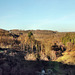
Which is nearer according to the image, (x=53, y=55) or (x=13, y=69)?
(x=13, y=69)

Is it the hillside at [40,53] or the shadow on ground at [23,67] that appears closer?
the shadow on ground at [23,67]

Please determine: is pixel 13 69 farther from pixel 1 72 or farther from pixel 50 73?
pixel 50 73

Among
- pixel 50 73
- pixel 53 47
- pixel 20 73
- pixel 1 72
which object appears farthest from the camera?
pixel 53 47

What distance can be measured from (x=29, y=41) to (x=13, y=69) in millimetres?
13697

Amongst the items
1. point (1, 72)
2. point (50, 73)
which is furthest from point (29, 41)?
point (1, 72)

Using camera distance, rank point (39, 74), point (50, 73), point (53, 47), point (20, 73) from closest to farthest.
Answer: point (20, 73) → point (39, 74) → point (50, 73) → point (53, 47)

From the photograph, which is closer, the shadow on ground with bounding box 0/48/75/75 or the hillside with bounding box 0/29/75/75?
the shadow on ground with bounding box 0/48/75/75

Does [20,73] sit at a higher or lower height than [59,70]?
higher

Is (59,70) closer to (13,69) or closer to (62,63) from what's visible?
(62,63)

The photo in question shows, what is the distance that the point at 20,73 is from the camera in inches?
211

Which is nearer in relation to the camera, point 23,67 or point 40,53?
point 23,67

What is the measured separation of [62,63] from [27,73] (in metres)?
3.86

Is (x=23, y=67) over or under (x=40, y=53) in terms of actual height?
over

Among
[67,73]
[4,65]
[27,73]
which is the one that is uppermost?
[4,65]
